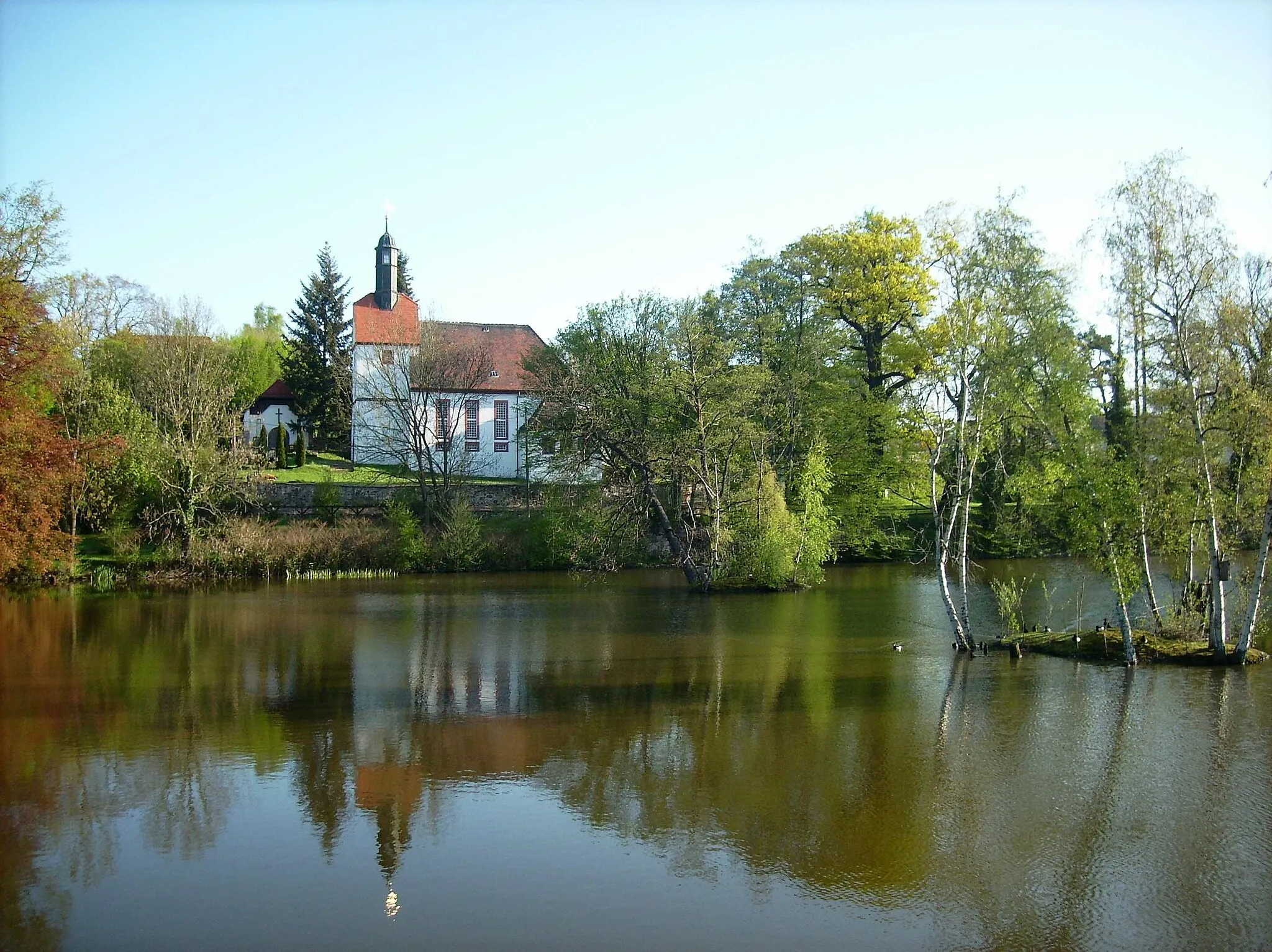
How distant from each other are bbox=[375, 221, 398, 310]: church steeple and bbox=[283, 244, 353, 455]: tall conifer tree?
7.23 feet

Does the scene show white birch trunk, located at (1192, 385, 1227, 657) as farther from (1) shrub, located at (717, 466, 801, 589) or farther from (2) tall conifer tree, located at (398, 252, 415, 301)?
(2) tall conifer tree, located at (398, 252, 415, 301)

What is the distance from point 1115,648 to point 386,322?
117 feet

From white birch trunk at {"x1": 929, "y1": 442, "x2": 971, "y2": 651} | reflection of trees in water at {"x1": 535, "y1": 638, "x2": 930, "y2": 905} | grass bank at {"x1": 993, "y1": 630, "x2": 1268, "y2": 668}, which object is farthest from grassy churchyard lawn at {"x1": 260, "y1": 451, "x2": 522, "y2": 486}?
grass bank at {"x1": 993, "y1": 630, "x2": 1268, "y2": 668}

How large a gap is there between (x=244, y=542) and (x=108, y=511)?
518 cm

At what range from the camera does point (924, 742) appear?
12602 mm

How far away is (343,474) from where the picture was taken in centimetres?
4306

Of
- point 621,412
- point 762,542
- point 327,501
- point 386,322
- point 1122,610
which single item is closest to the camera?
point 1122,610

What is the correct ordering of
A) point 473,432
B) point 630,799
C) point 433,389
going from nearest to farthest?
1. point 630,799
2. point 433,389
3. point 473,432

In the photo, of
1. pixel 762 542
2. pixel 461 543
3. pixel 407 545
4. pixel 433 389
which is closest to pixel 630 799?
pixel 762 542

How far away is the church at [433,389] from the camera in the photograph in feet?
127

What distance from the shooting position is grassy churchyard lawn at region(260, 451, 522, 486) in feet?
130

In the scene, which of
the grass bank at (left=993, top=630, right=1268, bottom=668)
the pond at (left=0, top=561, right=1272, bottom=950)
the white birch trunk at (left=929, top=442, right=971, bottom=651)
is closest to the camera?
the pond at (left=0, top=561, right=1272, bottom=950)

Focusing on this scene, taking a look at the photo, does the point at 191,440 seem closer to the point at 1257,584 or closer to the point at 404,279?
the point at 404,279

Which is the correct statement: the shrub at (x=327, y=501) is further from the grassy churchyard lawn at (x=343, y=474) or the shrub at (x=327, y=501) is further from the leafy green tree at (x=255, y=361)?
the leafy green tree at (x=255, y=361)
